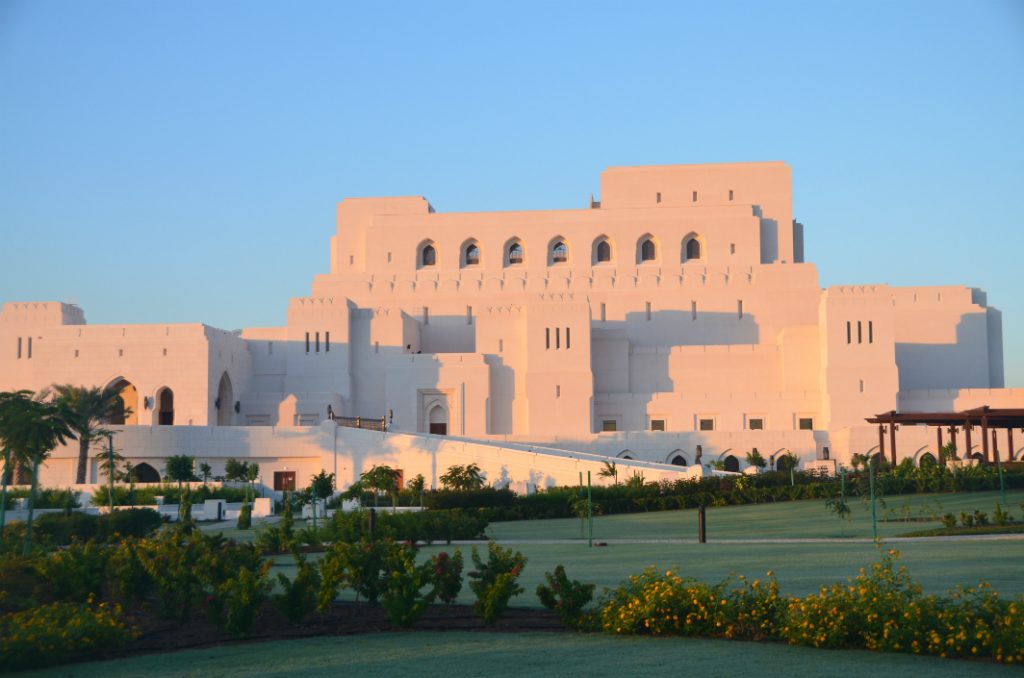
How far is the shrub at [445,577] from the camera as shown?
11906 mm

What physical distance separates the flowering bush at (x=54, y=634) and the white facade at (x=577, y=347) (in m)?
30.8

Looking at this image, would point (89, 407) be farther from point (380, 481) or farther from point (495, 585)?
point (495, 585)

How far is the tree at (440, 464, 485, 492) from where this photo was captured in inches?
1447

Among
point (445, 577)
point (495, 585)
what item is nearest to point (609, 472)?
point (445, 577)

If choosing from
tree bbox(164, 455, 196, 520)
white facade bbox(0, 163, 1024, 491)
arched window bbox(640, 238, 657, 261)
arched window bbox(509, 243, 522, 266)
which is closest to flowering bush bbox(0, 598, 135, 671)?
white facade bbox(0, 163, 1024, 491)

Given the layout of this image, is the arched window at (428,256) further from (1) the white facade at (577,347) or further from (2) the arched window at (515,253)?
(2) the arched window at (515,253)

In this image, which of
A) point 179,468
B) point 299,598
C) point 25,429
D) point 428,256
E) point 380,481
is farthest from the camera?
point 428,256

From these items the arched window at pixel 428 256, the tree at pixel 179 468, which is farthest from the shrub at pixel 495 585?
the arched window at pixel 428 256

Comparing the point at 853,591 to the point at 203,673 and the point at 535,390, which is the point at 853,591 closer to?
the point at 203,673

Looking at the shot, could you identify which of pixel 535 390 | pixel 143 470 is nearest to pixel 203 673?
pixel 143 470

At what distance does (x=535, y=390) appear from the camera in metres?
50.1

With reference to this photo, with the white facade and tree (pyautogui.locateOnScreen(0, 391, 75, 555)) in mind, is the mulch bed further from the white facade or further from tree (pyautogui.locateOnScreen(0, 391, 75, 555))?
the white facade

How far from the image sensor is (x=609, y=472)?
36.6 meters

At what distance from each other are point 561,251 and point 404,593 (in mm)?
48506
